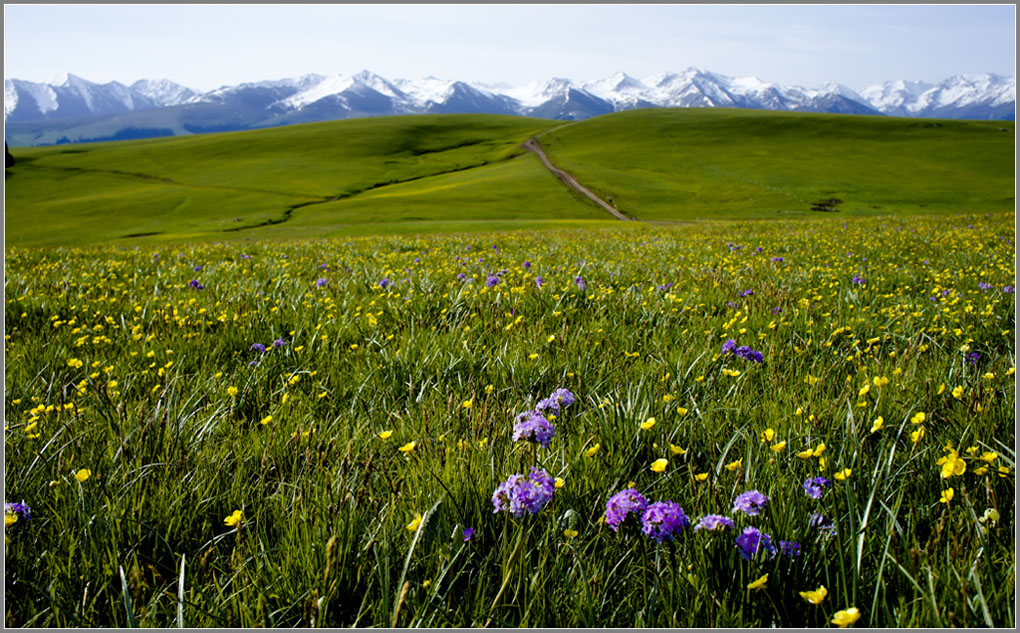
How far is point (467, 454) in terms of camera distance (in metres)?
2.14

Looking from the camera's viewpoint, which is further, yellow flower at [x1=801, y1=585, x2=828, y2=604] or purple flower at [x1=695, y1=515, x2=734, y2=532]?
purple flower at [x1=695, y1=515, x2=734, y2=532]

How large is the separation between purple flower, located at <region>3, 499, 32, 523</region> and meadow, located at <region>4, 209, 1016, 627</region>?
2 cm

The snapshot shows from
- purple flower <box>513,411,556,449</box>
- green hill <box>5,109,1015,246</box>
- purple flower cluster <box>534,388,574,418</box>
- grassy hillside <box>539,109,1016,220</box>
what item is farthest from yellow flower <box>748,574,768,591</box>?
grassy hillside <box>539,109,1016,220</box>

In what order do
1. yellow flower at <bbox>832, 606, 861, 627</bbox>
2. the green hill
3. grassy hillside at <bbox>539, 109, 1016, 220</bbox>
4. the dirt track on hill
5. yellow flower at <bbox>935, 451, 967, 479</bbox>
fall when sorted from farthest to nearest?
1. the dirt track on hill
2. grassy hillside at <bbox>539, 109, 1016, 220</bbox>
3. the green hill
4. yellow flower at <bbox>935, 451, 967, 479</bbox>
5. yellow flower at <bbox>832, 606, 861, 627</bbox>

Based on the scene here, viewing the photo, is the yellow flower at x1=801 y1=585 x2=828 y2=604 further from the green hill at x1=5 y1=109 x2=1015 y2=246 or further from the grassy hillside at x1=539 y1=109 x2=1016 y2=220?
the grassy hillside at x1=539 y1=109 x2=1016 y2=220

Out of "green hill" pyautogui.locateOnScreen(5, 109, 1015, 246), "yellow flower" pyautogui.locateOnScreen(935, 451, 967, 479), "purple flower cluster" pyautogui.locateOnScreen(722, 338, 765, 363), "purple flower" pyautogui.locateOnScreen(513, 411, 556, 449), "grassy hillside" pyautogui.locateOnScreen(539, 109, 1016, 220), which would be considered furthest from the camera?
"grassy hillside" pyautogui.locateOnScreen(539, 109, 1016, 220)

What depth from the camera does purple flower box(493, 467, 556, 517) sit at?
5.30ft

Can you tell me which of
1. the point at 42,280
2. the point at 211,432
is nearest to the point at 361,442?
the point at 211,432

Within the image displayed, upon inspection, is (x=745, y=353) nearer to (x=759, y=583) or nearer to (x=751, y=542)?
(x=751, y=542)

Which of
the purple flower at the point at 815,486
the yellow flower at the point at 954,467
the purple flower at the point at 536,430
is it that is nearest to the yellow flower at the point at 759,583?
the purple flower at the point at 815,486

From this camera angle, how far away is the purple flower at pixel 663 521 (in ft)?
5.11

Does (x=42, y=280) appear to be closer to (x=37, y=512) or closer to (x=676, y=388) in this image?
(x=37, y=512)

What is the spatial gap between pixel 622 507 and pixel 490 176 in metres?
80.3

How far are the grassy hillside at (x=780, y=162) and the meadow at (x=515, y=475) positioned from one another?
2226 inches
